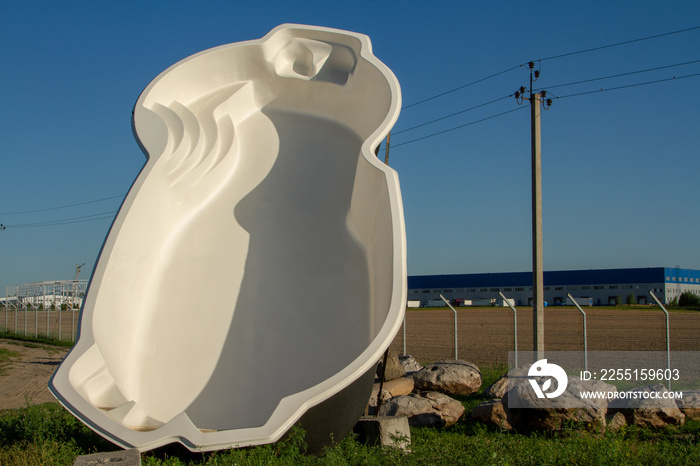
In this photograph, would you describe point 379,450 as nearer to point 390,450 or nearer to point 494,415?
point 390,450

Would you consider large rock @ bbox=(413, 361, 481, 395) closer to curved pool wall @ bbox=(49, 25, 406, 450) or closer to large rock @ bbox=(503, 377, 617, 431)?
large rock @ bbox=(503, 377, 617, 431)

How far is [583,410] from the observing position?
6.23 meters

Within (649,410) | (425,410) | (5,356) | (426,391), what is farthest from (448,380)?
(5,356)

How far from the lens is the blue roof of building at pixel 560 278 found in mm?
51688

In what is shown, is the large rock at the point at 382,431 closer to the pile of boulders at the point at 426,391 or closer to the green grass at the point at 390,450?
the green grass at the point at 390,450

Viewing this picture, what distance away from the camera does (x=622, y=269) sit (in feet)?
174

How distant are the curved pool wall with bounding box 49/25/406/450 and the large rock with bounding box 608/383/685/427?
3.23 m

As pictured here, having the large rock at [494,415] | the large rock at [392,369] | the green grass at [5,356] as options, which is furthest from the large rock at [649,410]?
the green grass at [5,356]

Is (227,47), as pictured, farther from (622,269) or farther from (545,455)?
(622,269)

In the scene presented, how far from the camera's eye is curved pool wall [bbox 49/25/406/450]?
4.33 metres

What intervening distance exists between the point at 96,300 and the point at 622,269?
54606mm

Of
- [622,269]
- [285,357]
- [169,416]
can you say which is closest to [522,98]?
[285,357]

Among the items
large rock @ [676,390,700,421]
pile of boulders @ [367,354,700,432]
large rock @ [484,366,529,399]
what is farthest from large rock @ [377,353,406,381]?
large rock @ [676,390,700,421]

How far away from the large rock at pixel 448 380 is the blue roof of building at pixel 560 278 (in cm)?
4754
